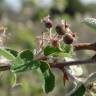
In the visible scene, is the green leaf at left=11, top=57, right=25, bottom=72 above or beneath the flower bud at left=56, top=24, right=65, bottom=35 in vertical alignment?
beneath

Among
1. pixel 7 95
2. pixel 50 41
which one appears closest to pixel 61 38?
pixel 50 41

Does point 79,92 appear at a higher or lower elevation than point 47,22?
lower

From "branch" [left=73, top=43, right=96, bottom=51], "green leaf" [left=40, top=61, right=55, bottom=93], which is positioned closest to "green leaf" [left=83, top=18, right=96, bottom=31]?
"branch" [left=73, top=43, right=96, bottom=51]

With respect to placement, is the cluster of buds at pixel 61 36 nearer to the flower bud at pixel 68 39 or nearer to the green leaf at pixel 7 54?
the flower bud at pixel 68 39

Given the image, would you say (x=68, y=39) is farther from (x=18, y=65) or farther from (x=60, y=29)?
(x=18, y=65)

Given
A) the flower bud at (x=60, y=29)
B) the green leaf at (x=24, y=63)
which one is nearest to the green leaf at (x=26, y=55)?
the green leaf at (x=24, y=63)

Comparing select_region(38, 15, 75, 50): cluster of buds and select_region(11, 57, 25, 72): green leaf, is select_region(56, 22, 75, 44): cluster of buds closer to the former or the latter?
select_region(38, 15, 75, 50): cluster of buds

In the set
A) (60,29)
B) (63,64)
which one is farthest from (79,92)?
(60,29)

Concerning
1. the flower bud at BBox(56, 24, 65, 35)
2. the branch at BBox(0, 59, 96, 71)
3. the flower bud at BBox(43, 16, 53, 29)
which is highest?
the flower bud at BBox(43, 16, 53, 29)

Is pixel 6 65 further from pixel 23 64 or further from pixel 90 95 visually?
pixel 90 95
